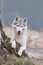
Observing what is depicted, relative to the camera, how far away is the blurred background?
31.9 ft

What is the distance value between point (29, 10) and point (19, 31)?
21.4 feet

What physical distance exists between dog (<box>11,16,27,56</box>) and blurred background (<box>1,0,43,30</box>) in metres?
5.77

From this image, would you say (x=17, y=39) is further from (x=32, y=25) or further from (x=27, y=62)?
(x=32, y=25)

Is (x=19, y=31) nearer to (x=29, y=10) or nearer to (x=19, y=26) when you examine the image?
(x=19, y=26)

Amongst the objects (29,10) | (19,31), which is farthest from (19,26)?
(29,10)

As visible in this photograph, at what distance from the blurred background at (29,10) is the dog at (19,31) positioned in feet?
18.9

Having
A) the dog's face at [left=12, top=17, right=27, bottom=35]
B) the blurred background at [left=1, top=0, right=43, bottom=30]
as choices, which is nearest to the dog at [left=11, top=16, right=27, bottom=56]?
the dog's face at [left=12, top=17, right=27, bottom=35]

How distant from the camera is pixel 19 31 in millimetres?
3732

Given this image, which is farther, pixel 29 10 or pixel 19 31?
pixel 29 10

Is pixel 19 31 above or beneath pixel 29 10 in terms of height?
above

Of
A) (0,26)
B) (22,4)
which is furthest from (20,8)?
(0,26)

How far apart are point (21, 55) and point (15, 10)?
6152 millimetres

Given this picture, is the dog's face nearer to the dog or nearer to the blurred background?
the dog

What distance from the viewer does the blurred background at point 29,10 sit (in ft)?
31.9
